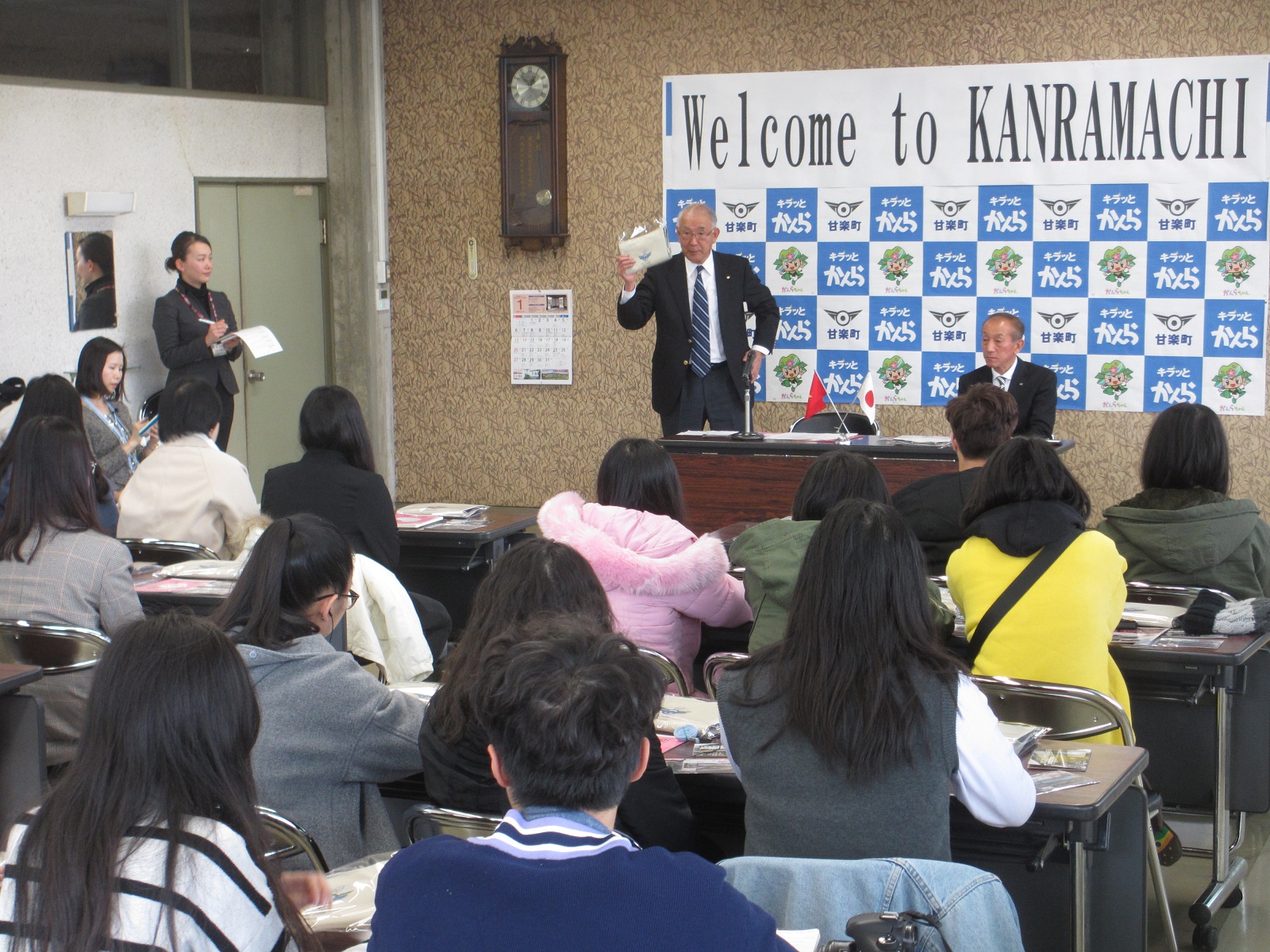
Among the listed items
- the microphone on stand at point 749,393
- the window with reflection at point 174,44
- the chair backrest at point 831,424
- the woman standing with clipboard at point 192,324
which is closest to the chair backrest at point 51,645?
the microphone on stand at point 749,393

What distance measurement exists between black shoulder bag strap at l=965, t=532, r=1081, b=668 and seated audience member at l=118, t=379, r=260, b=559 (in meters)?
2.29

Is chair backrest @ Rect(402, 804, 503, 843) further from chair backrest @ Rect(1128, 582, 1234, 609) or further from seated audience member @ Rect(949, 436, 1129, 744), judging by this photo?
chair backrest @ Rect(1128, 582, 1234, 609)

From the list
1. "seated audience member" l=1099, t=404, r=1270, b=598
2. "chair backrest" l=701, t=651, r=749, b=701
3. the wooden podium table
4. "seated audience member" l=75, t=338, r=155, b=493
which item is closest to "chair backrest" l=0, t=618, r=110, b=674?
"chair backrest" l=701, t=651, r=749, b=701

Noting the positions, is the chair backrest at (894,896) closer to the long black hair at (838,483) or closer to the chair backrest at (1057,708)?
the chair backrest at (1057,708)

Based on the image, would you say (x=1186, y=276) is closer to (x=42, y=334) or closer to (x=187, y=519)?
(x=187, y=519)

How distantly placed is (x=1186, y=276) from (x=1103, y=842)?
482 cm

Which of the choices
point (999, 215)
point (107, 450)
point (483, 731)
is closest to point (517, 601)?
point (483, 731)

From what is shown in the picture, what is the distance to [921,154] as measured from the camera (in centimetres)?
676

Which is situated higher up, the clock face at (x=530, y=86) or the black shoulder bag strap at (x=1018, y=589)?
the clock face at (x=530, y=86)

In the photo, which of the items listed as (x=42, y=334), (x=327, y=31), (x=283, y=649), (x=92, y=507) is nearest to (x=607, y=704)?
(x=283, y=649)

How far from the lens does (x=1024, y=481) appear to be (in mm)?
2793

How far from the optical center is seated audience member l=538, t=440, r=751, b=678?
322 cm

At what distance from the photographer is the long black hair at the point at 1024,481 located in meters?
2.79

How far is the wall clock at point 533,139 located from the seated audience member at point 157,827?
20.2 feet
